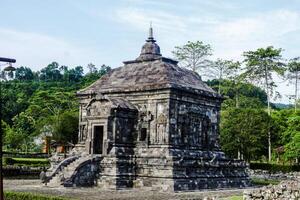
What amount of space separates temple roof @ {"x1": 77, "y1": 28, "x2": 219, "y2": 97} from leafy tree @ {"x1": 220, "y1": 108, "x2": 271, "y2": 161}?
13908 millimetres

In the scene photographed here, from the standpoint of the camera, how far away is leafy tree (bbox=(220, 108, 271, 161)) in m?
44.3

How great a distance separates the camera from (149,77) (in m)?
29.5

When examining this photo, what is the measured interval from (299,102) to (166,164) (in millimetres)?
42392

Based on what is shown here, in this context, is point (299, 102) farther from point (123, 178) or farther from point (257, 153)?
point (123, 178)

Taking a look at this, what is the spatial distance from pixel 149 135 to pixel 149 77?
11.5 feet

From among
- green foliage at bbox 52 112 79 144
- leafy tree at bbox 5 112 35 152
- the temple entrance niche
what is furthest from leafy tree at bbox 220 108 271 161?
leafy tree at bbox 5 112 35 152

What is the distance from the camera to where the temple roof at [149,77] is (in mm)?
28656

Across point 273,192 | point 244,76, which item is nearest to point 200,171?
point 273,192

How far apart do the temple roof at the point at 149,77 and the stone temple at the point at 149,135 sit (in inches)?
2.3

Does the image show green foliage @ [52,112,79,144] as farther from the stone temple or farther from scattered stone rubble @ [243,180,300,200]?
scattered stone rubble @ [243,180,300,200]

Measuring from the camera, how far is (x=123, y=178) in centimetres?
2648

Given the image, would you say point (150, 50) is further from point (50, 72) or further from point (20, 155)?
point (50, 72)

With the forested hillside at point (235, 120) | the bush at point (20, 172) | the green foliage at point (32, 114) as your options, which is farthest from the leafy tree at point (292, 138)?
the bush at point (20, 172)

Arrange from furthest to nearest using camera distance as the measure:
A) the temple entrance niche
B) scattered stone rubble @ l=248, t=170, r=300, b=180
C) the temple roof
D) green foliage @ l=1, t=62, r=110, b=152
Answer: green foliage @ l=1, t=62, r=110, b=152
scattered stone rubble @ l=248, t=170, r=300, b=180
the temple entrance niche
the temple roof
